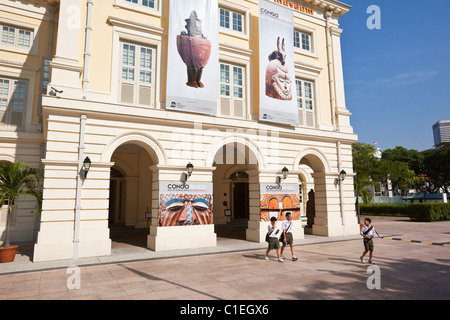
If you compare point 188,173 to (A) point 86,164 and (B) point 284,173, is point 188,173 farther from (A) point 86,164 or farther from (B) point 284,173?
(B) point 284,173

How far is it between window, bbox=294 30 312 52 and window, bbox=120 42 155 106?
9.09 m

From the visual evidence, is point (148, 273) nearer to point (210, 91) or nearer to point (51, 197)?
point (51, 197)

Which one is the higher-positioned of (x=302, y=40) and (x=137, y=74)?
(x=302, y=40)

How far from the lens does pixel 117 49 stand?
12.5 m

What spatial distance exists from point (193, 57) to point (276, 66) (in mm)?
4755

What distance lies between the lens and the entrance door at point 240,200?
24.1 meters

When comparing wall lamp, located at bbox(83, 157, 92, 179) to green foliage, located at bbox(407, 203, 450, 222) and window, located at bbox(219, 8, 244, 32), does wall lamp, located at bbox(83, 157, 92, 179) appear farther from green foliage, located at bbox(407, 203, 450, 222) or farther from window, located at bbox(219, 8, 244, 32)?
green foliage, located at bbox(407, 203, 450, 222)

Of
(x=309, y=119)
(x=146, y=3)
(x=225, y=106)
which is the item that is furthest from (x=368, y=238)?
(x=146, y=3)

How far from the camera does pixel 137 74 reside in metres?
12.9

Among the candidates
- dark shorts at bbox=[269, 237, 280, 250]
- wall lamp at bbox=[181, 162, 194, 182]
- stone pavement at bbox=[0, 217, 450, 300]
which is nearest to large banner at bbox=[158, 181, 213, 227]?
wall lamp at bbox=[181, 162, 194, 182]

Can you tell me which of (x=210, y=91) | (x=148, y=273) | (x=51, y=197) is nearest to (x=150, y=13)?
(x=210, y=91)

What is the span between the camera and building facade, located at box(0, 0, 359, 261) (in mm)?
11062

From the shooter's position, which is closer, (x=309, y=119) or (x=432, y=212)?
(x=309, y=119)
